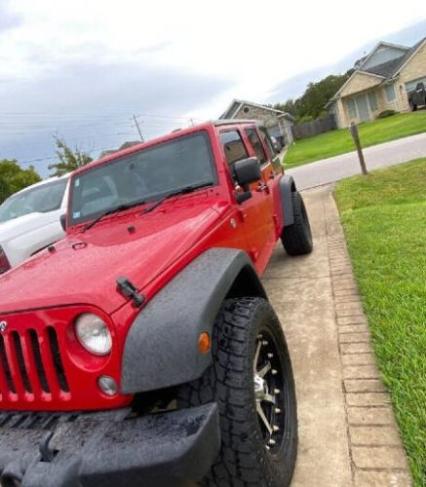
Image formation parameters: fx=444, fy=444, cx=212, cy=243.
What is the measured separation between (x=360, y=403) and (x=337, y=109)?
4420 cm

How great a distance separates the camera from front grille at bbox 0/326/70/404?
175 cm

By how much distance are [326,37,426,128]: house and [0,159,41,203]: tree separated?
28.2 metres

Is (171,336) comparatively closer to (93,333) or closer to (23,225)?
(93,333)

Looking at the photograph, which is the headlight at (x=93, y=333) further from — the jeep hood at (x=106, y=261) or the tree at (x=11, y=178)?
the tree at (x=11, y=178)

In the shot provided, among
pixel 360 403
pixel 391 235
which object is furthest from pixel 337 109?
pixel 360 403

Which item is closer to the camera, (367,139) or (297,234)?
(297,234)

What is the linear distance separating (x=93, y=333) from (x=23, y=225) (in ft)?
13.1

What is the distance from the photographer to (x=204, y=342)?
167 centimetres

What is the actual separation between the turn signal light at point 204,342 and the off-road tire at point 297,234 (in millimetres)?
3543

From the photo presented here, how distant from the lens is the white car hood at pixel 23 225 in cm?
502

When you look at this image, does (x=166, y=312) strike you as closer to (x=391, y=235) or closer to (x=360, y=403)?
(x=360, y=403)

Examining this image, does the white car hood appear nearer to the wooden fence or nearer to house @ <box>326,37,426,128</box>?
house @ <box>326,37,426,128</box>

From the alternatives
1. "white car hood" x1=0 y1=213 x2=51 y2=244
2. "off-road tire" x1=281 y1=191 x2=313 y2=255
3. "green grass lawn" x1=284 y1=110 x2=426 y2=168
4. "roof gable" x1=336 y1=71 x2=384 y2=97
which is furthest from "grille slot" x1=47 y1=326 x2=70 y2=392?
"roof gable" x1=336 y1=71 x2=384 y2=97

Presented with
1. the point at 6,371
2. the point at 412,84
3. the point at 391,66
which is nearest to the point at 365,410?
the point at 6,371
